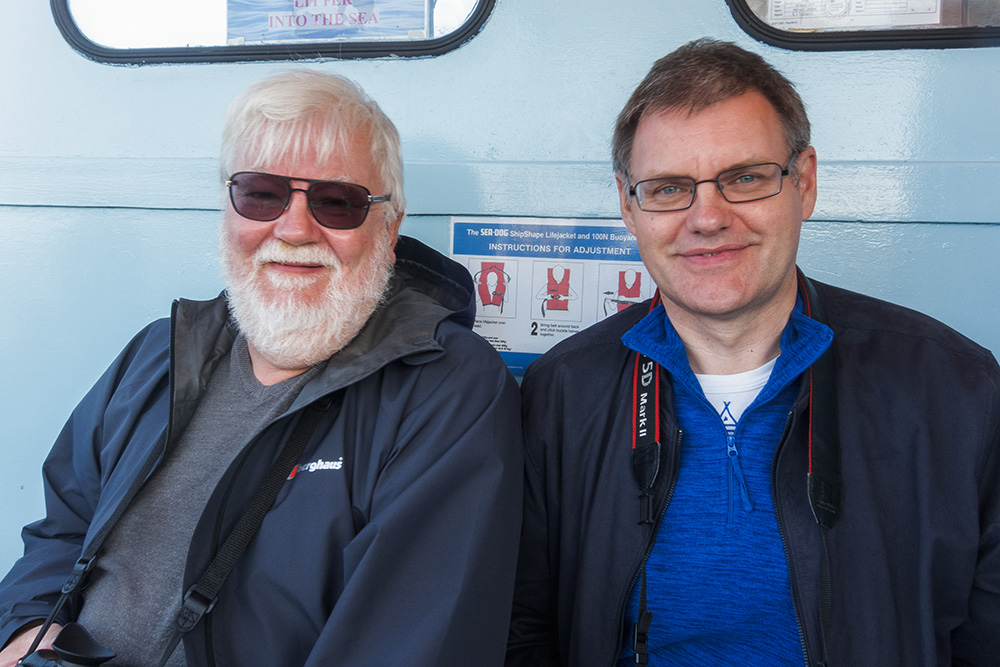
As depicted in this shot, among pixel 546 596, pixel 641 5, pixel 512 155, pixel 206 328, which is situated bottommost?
pixel 546 596

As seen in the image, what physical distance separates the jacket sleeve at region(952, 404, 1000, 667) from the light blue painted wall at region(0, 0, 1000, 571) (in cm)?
49

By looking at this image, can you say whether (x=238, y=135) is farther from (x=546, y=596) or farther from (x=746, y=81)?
(x=546, y=596)

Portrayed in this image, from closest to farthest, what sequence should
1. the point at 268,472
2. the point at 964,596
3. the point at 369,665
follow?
the point at 369,665, the point at 964,596, the point at 268,472

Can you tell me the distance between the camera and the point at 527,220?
200 centimetres

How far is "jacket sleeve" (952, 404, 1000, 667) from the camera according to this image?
1458 millimetres

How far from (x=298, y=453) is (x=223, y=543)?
0.82ft

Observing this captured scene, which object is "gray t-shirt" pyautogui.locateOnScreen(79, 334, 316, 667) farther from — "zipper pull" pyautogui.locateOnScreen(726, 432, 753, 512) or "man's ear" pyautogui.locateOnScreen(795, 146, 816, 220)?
"man's ear" pyautogui.locateOnScreen(795, 146, 816, 220)

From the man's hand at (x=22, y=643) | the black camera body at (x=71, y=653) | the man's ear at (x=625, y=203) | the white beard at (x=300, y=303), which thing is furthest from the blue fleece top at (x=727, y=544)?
the man's hand at (x=22, y=643)

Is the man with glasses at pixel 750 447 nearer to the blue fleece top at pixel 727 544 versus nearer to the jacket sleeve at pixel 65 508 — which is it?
the blue fleece top at pixel 727 544

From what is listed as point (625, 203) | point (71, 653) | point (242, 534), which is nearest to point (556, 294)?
point (625, 203)

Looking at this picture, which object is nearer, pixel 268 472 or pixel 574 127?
pixel 268 472

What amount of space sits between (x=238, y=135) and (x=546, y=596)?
1.48 m

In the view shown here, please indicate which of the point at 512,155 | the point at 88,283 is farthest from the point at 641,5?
the point at 88,283

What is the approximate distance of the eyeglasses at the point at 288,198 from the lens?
176cm
